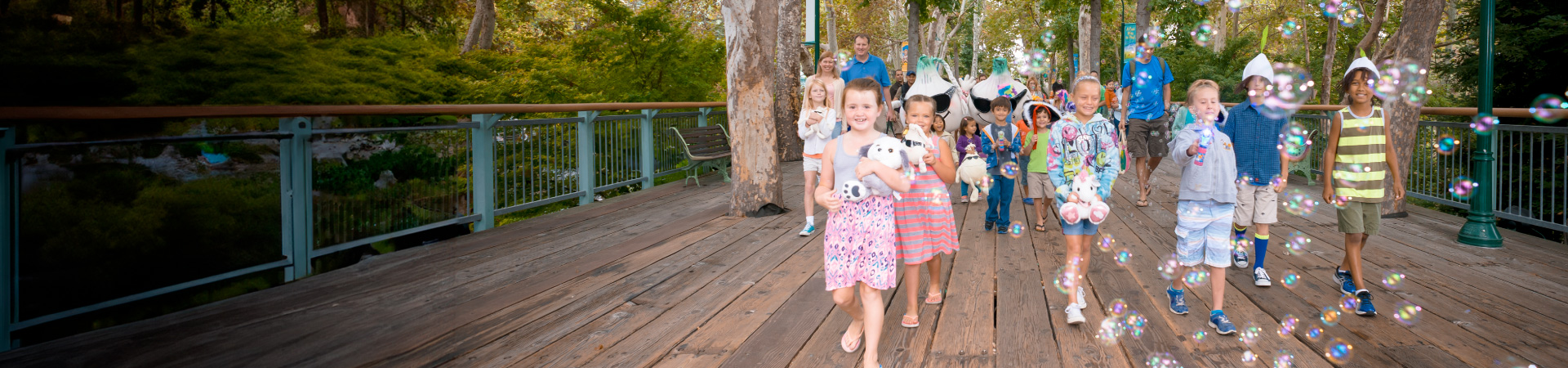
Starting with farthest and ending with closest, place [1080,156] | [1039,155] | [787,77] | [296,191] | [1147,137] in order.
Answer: [787,77]
[1147,137]
[1039,155]
[296,191]
[1080,156]

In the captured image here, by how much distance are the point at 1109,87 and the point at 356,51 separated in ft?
51.3

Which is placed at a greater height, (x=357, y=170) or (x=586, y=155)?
(x=586, y=155)

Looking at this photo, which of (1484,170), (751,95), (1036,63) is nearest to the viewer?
(1484,170)

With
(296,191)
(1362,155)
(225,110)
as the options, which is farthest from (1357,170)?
(296,191)

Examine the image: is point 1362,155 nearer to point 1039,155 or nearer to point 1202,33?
point 1202,33

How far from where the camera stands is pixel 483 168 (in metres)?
7.87

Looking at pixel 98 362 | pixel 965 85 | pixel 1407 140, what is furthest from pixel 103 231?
pixel 1407 140

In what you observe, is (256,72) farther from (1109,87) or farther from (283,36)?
(1109,87)

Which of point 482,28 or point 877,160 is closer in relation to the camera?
point 877,160

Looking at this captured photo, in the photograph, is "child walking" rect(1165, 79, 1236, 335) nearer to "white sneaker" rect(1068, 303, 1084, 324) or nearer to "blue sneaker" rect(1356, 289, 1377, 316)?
"white sneaker" rect(1068, 303, 1084, 324)

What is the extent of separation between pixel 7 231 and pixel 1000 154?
6.83 meters

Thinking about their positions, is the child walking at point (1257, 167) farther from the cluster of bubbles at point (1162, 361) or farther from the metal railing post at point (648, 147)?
the metal railing post at point (648, 147)

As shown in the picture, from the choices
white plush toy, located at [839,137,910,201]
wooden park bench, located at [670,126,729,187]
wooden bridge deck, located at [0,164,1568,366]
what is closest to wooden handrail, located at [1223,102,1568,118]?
wooden bridge deck, located at [0,164,1568,366]

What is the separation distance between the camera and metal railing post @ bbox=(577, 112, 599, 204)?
31.7ft
